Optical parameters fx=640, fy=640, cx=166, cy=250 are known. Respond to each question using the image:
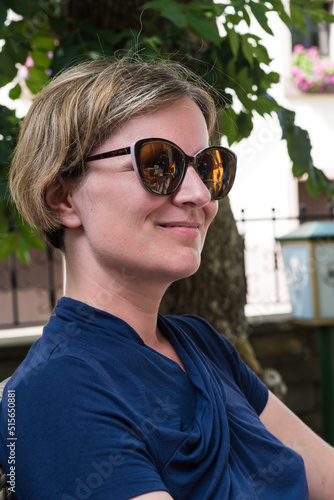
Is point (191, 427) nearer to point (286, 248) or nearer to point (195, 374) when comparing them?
point (195, 374)

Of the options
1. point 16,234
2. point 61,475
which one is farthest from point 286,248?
point 61,475

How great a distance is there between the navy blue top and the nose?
0.26 metres

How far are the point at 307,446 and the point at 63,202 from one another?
798 millimetres

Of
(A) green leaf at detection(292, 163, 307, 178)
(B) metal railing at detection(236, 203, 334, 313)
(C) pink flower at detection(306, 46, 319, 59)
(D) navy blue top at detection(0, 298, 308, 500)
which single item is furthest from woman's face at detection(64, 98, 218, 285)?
(C) pink flower at detection(306, 46, 319, 59)

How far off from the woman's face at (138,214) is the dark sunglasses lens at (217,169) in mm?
38

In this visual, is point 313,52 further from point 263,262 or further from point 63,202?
point 63,202

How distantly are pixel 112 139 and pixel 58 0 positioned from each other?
1.61m

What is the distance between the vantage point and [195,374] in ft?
4.10

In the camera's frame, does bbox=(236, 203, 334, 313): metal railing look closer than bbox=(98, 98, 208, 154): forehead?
No

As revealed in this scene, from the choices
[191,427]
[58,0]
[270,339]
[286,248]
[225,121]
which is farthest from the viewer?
[270,339]

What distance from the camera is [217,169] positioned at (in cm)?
136

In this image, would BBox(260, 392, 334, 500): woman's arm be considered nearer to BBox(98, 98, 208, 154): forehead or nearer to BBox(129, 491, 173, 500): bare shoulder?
BBox(129, 491, 173, 500): bare shoulder

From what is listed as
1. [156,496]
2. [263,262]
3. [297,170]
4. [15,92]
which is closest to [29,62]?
[15,92]

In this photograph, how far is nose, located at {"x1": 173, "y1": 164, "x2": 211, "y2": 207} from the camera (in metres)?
1.24
